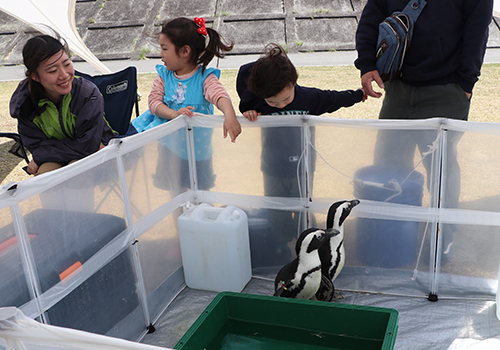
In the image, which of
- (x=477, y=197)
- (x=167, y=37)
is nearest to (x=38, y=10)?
(x=167, y=37)

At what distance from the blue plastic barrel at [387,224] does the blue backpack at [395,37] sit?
60 cm

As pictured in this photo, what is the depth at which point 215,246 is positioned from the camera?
2354 mm

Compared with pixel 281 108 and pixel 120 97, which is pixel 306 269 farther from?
pixel 120 97

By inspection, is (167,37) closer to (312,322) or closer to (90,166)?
(90,166)

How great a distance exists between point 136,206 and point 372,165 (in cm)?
112

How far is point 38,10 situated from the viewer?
17.4 feet

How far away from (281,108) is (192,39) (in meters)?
0.66

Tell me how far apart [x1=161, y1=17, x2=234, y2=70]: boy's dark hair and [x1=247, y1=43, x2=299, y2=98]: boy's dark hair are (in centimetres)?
35

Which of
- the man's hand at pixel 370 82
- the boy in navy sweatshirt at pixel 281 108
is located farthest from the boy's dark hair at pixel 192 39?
the man's hand at pixel 370 82

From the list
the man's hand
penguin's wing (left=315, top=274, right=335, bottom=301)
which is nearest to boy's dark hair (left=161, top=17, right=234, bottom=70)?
the man's hand

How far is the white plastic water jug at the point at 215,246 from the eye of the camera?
2.32m

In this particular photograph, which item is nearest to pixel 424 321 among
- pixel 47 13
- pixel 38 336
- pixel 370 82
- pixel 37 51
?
pixel 370 82

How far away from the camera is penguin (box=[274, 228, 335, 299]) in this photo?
6.81 feet

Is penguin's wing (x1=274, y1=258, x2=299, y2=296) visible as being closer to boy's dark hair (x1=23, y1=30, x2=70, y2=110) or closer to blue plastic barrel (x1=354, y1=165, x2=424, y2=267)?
blue plastic barrel (x1=354, y1=165, x2=424, y2=267)
